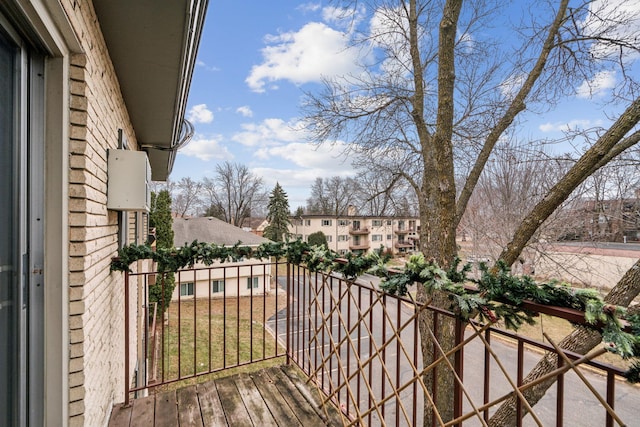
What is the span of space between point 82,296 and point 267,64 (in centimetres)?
883

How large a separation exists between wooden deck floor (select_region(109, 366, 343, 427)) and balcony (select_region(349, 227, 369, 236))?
26.5 meters

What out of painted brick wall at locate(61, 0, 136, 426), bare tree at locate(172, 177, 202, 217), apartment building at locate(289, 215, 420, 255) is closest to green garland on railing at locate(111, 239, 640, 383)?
painted brick wall at locate(61, 0, 136, 426)

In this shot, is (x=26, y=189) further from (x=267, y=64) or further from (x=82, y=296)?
(x=267, y=64)

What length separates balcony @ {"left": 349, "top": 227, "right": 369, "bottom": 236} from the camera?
95.2 feet

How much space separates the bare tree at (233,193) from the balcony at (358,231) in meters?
8.61

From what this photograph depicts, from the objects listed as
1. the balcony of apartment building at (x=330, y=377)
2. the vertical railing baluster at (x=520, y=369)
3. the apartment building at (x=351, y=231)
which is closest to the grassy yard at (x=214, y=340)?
the balcony of apartment building at (x=330, y=377)

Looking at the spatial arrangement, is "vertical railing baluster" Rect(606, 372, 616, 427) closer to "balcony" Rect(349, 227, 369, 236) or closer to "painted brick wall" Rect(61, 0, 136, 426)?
"painted brick wall" Rect(61, 0, 136, 426)

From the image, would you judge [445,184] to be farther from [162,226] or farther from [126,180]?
[162,226]

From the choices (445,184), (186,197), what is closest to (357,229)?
(186,197)

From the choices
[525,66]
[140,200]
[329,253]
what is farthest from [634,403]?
[140,200]

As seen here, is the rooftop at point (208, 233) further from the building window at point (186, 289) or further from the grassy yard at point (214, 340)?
the grassy yard at point (214, 340)

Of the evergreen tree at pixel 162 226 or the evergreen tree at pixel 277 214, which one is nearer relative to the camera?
the evergreen tree at pixel 162 226

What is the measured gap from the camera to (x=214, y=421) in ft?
7.07

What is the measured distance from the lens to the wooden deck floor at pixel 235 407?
7.08 ft
